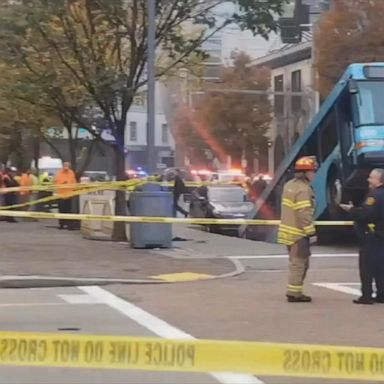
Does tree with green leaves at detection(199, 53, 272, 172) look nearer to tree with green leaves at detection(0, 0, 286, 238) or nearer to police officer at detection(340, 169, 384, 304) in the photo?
tree with green leaves at detection(0, 0, 286, 238)

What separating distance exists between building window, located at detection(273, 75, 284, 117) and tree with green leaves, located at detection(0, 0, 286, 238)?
41226 mm

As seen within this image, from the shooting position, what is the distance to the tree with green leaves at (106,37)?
21266mm

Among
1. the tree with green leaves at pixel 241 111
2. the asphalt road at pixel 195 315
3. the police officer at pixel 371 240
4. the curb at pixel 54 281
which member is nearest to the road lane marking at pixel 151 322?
the asphalt road at pixel 195 315

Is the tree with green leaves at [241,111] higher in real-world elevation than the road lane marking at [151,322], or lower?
higher

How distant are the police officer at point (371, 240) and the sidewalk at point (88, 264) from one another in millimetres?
3713

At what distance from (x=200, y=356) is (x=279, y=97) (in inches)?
2366

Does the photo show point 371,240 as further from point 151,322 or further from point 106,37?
point 106,37

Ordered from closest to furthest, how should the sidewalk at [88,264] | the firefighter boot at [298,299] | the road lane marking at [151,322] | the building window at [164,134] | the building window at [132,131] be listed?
the road lane marking at [151,322]
the firefighter boot at [298,299]
the sidewalk at [88,264]
the building window at [132,131]
the building window at [164,134]

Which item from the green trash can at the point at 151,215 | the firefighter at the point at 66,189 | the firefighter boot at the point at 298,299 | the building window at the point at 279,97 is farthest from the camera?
the building window at the point at 279,97

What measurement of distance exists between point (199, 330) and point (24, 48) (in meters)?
14.0

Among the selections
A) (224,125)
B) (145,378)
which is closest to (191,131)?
(224,125)

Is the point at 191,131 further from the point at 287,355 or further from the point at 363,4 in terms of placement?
the point at 287,355

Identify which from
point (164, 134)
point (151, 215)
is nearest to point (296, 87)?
point (164, 134)

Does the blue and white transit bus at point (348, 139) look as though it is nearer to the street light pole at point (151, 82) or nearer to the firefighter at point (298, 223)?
the street light pole at point (151, 82)
